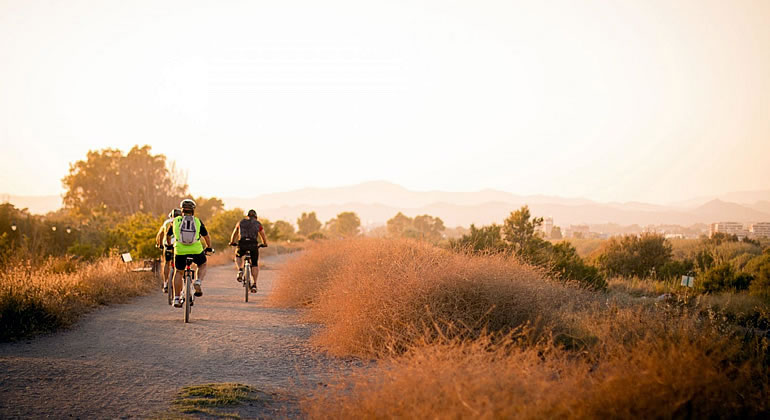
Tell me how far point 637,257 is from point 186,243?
1898cm

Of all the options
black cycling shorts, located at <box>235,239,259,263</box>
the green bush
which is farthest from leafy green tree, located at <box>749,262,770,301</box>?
black cycling shorts, located at <box>235,239,259,263</box>

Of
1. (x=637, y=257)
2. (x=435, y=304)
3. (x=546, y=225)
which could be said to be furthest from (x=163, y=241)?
(x=546, y=225)

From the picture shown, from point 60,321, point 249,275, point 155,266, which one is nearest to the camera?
point 60,321

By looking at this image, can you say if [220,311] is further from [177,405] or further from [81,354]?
[177,405]

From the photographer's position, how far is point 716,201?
70250 millimetres

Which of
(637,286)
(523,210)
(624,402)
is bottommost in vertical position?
(637,286)

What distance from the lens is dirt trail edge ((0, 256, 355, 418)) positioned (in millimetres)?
5578

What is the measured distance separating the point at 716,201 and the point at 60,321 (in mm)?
78050

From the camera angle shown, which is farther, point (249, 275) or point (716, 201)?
point (716, 201)

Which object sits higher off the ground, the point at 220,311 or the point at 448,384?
the point at 448,384

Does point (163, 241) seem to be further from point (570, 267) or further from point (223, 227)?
point (223, 227)

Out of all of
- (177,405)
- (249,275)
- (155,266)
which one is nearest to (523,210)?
(249,275)

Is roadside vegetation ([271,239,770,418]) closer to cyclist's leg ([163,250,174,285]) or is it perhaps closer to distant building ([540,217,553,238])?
cyclist's leg ([163,250,174,285])

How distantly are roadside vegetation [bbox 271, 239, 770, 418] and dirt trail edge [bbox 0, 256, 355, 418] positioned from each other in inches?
31.1
